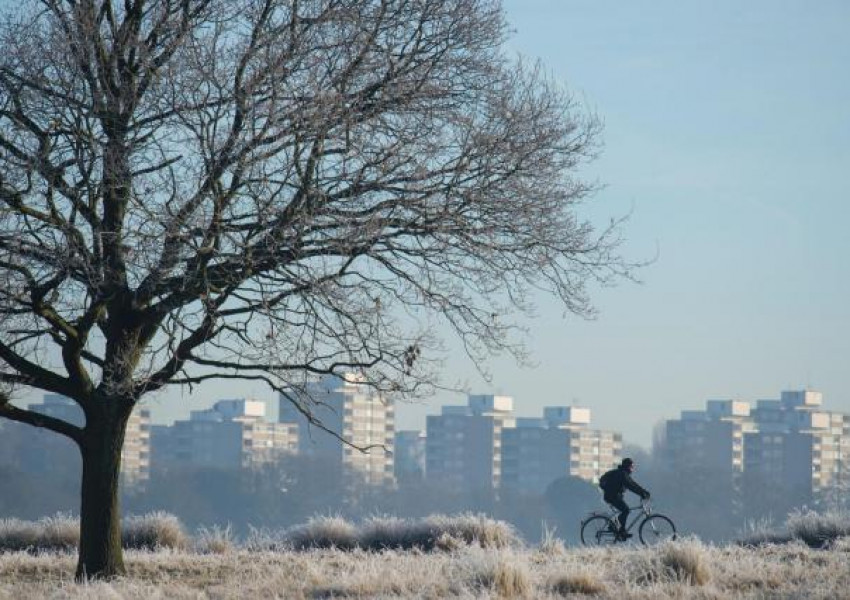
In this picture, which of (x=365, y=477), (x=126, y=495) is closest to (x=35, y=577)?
(x=126, y=495)

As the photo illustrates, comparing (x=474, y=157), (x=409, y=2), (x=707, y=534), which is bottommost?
(x=707, y=534)

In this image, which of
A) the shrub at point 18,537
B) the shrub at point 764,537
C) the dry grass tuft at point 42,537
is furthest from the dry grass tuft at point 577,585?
the shrub at point 18,537

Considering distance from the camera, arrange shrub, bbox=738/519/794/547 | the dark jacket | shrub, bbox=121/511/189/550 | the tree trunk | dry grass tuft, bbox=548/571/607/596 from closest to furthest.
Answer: dry grass tuft, bbox=548/571/607/596
the tree trunk
shrub, bbox=738/519/794/547
shrub, bbox=121/511/189/550
the dark jacket

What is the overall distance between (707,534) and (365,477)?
50.7 m

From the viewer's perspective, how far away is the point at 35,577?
65.6 ft

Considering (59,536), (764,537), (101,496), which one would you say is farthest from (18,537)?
(764,537)

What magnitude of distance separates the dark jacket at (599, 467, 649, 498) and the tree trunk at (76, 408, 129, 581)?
10177 mm

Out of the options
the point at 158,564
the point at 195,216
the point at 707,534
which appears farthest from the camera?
the point at 707,534

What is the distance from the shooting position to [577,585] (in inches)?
672

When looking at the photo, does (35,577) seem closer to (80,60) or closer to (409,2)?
(80,60)

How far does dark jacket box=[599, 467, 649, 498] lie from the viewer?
89.8ft

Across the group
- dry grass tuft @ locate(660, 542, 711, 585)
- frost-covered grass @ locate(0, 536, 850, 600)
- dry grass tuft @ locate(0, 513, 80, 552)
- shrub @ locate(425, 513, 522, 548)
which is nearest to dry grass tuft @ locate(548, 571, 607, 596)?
frost-covered grass @ locate(0, 536, 850, 600)

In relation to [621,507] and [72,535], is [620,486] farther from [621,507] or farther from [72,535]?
[72,535]

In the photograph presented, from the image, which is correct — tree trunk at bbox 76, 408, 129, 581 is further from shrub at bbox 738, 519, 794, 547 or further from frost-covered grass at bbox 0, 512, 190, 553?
shrub at bbox 738, 519, 794, 547
